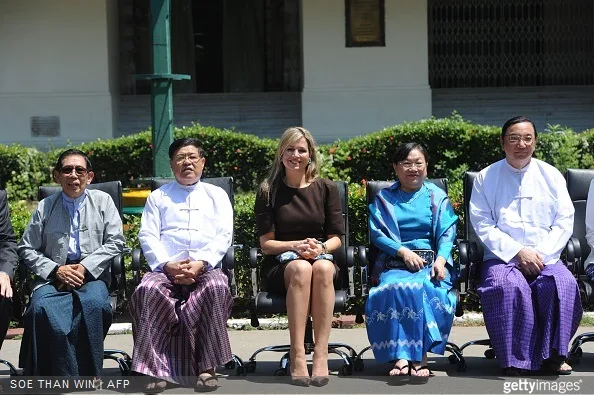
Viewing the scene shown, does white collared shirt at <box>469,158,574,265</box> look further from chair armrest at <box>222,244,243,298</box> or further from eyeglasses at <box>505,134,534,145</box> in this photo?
chair armrest at <box>222,244,243,298</box>

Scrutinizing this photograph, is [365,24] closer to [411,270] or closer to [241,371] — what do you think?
[411,270]

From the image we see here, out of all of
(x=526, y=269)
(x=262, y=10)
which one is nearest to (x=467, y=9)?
(x=262, y=10)

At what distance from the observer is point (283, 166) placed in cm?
675

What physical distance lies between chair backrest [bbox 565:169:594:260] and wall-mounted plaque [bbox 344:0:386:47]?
895cm

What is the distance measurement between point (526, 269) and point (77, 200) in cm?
293

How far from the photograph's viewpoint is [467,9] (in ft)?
55.1

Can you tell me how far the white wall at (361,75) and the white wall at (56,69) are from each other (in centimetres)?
326

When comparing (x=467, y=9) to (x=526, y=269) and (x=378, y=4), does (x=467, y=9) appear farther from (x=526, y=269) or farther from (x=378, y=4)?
(x=526, y=269)

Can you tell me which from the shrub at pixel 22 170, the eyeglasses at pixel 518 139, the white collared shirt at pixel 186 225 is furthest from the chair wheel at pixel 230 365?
the shrub at pixel 22 170

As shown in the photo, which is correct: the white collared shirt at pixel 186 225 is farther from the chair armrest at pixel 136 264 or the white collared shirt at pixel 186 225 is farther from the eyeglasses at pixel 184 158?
the eyeglasses at pixel 184 158

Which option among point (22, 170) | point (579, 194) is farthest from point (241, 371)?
point (22, 170)

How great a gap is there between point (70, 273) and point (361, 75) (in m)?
10.1

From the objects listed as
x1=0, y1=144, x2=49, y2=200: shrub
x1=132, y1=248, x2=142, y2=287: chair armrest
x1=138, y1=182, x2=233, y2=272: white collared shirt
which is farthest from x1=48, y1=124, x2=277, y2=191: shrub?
x1=132, y1=248, x2=142, y2=287: chair armrest

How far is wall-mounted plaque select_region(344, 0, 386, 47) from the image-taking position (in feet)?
51.5
